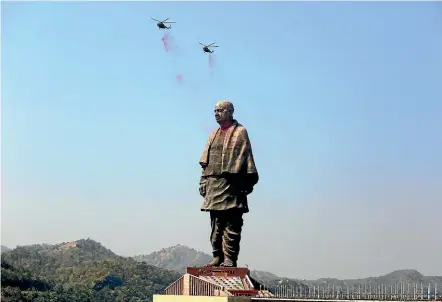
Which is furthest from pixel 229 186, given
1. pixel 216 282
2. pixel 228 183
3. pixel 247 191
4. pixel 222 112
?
pixel 216 282

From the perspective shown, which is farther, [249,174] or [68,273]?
[68,273]

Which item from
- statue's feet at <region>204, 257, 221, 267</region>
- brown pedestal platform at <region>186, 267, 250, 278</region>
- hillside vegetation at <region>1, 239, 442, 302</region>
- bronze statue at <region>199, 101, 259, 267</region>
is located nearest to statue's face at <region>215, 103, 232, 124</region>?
bronze statue at <region>199, 101, 259, 267</region>

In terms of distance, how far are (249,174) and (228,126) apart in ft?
7.14

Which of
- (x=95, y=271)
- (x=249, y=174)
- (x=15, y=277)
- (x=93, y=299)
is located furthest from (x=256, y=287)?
(x=95, y=271)

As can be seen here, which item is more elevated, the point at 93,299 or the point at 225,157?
the point at 225,157

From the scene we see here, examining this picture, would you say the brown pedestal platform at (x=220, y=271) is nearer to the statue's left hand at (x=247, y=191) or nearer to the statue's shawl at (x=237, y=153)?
the statue's left hand at (x=247, y=191)

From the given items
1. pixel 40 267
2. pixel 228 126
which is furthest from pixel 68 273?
pixel 228 126

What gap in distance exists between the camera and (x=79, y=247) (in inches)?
6826

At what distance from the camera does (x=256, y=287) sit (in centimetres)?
3119

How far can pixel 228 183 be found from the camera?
107ft

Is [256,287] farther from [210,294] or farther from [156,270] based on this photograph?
[156,270]

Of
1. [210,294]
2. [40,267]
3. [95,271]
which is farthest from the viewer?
[40,267]

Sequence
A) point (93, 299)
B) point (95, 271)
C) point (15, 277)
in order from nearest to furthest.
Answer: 1. point (15, 277)
2. point (93, 299)
3. point (95, 271)

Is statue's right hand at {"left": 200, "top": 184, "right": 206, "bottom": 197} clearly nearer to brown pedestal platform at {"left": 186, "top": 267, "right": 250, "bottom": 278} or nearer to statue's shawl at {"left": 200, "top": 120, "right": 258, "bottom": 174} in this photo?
statue's shawl at {"left": 200, "top": 120, "right": 258, "bottom": 174}
